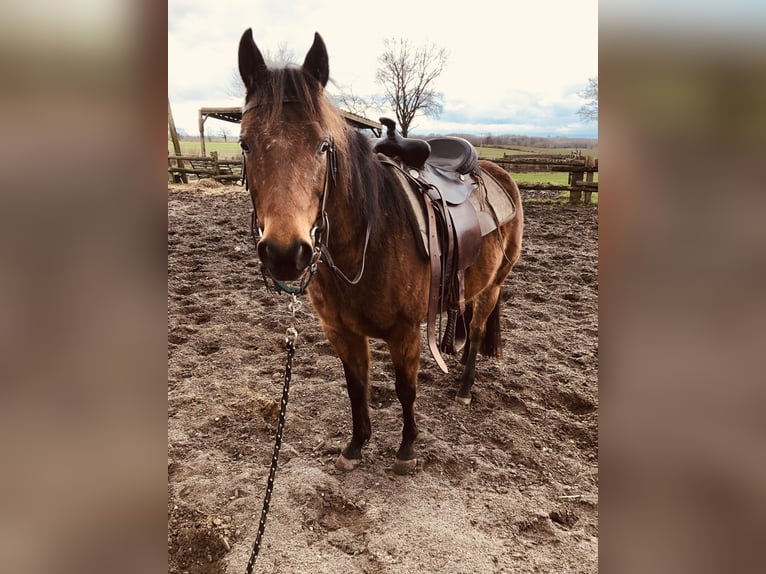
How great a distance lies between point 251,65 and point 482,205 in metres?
1.82

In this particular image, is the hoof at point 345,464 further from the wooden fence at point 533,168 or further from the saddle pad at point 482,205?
the wooden fence at point 533,168

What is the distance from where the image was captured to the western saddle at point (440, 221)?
224 centimetres

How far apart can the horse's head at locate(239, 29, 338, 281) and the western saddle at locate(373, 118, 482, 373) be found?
806mm

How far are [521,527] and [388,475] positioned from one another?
29.0 inches

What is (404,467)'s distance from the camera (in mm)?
2369

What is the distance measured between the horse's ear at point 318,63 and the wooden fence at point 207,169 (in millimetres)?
12301

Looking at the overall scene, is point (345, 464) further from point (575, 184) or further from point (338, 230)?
point (575, 184)
